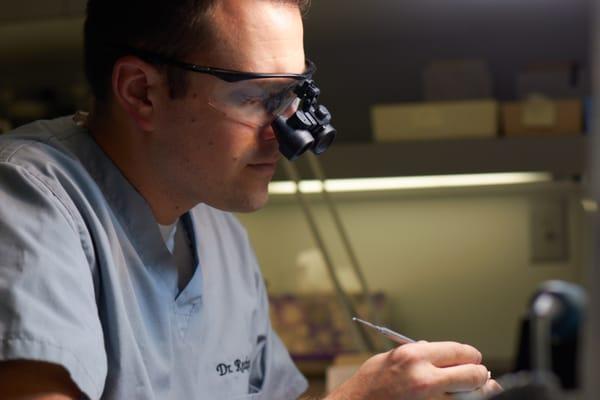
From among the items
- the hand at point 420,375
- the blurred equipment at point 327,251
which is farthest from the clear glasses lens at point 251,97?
the blurred equipment at point 327,251

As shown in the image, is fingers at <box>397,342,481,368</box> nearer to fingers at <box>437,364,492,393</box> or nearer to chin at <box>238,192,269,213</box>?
fingers at <box>437,364,492,393</box>

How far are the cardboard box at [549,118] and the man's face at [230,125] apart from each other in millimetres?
1113

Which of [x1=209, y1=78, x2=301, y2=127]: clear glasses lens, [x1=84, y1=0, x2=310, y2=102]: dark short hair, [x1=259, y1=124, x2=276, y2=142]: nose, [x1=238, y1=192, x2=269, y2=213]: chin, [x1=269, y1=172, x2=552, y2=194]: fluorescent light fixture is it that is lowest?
[x1=269, y1=172, x2=552, y2=194]: fluorescent light fixture

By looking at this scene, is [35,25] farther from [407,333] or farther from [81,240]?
[407,333]

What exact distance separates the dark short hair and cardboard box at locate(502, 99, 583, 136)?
1115mm

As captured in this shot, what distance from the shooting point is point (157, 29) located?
125 cm

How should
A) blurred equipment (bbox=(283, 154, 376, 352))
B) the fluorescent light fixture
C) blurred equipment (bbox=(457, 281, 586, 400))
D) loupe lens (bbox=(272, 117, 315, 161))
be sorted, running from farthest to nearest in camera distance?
1. the fluorescent light fixture
2. blurred equipment (bbox=(283, 154, 376, 352))
3. loupe lens (bbox=(272, 117, 315, 161))
4. blurred equipment (bbox=(457, 281, 586, 400))

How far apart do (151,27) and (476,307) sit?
180 centimetres

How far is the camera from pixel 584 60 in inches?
101

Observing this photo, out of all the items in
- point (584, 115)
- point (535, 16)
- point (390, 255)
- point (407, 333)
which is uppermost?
point (535, 16)

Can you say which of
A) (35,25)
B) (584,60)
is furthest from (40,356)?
(584,60)

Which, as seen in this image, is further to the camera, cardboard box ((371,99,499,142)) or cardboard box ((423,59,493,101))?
cardboard box ((423,59,493,101))

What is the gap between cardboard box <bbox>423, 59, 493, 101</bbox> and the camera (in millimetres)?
2379

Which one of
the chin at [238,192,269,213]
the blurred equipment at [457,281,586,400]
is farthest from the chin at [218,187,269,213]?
the blurred equipment at [457,281,586,400]
